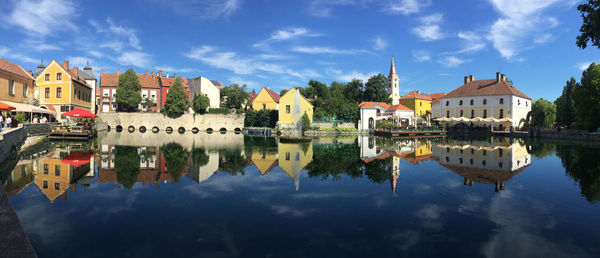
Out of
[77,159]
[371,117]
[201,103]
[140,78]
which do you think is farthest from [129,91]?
[77,159]

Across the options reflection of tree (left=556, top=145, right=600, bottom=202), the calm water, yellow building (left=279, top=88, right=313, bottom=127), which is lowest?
the calm water

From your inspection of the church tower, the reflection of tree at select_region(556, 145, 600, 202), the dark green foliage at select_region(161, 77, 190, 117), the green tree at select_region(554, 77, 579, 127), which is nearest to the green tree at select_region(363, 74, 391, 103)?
the church tower

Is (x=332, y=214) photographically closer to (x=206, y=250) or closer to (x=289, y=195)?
(x=289, y=195)

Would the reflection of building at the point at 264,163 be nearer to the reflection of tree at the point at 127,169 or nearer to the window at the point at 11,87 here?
the reflection of tree at the point at 127,169

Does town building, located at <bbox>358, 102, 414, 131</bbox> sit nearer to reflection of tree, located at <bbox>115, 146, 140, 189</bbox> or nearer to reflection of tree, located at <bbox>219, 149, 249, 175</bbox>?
reflection of tree, located at <bbox>219, 149, 249, 175</bbox>

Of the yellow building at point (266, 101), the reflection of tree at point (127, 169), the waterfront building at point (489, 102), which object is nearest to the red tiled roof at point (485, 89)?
the waterfront building at point (489, 102)

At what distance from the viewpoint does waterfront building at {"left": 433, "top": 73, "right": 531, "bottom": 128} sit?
5272 cm

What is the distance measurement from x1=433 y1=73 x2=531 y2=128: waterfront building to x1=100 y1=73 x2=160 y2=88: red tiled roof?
187ft

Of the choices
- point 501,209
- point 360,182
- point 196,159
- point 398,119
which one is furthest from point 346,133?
point 501,209

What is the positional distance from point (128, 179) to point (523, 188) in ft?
45.0

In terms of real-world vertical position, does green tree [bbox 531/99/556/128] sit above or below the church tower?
below

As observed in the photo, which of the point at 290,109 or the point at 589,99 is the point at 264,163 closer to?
the point at 290,109

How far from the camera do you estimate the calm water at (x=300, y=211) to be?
5.38 m

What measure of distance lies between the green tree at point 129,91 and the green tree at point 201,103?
1067 cm
